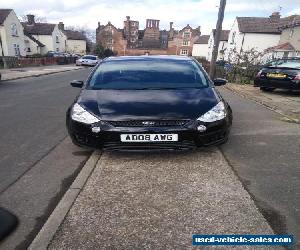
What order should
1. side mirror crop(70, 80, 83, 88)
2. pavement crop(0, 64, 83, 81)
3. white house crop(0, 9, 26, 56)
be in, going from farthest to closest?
white house crop(0, 9, 26, 56)
pavement crop(0, 64, 83, 81)
side mirror crop(70, 80, 83, 88)

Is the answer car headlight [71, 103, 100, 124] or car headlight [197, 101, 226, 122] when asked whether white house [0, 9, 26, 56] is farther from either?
car headlight [197, 101, 226, 122]

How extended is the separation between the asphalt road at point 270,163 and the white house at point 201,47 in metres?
67.2

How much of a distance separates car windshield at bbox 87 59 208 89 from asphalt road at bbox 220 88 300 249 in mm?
1340

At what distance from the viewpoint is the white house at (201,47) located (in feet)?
235

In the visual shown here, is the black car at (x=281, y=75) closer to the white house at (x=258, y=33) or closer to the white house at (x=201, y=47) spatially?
the white house at (x=258, y=33)

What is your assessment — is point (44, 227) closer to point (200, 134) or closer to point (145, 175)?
point (145, 175)

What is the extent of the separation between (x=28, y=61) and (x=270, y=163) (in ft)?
111

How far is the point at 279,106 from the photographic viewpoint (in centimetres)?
906

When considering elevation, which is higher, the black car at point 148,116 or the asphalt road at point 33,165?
the black car at point 148,116

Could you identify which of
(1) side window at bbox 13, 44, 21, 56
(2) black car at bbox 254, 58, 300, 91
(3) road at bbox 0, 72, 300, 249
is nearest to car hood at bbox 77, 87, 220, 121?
(3) road at bbox 0, 72, 300, 249

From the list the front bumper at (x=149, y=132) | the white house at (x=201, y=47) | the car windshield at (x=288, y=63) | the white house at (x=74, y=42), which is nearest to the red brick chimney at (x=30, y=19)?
the white house at (x=74, y=42)

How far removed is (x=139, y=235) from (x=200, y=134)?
6.03 feet

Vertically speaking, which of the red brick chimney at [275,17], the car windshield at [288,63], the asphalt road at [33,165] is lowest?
the asphalt road at [33,165]

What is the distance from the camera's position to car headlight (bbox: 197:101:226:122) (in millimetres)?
4195
